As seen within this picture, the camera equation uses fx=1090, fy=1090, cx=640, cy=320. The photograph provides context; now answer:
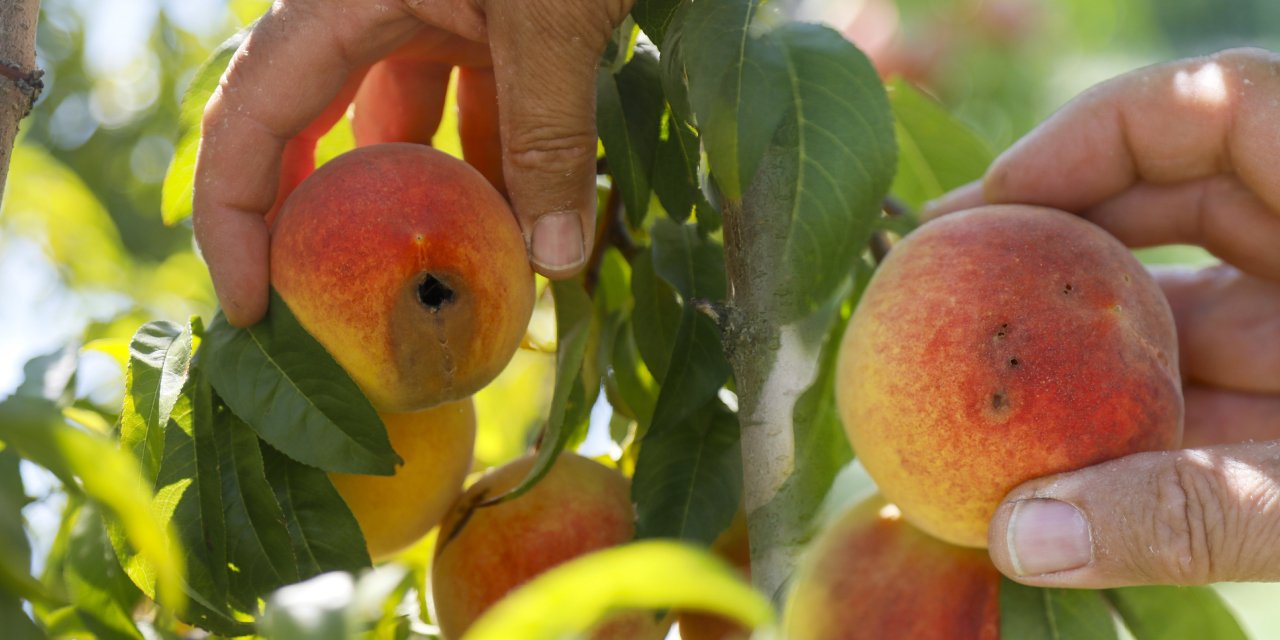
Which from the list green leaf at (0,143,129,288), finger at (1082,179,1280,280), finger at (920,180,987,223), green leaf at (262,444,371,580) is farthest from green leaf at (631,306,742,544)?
green leaf at (0,143,129,288)

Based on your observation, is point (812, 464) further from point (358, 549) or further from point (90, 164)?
point (90, 164)

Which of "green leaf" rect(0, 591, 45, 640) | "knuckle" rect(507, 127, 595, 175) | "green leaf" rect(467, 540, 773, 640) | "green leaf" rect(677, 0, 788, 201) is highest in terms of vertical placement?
"green leaf" rect(677, 0, 788, 201)

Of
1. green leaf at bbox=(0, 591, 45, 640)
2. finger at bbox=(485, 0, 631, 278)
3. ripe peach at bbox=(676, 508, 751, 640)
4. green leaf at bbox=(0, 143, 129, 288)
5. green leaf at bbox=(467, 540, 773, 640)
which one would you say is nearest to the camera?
green leaf at bbox=(467, 540, 773, 640)

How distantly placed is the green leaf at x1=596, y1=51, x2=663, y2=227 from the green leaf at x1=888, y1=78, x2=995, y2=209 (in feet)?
1.06

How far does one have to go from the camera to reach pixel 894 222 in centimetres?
90

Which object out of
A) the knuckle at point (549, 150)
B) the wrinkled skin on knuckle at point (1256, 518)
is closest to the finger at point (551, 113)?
the knuckle at point (549, 150)

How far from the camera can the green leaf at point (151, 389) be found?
2.30 ft

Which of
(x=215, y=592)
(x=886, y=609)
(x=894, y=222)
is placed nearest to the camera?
(x=215, y=592)

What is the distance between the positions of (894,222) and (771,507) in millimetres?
300

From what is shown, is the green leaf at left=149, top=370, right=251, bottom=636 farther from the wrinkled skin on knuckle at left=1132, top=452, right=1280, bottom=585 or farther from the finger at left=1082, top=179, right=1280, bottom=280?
the finger at left=1082, top=179, right=1280, bottom=280

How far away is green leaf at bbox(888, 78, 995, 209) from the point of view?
3.43 ft

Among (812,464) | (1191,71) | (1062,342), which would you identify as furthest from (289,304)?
(1191,71)

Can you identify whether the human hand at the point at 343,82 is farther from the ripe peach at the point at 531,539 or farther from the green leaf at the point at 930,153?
the green leaf at the point at 930,153

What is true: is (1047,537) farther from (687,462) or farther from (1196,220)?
(1196,220)
